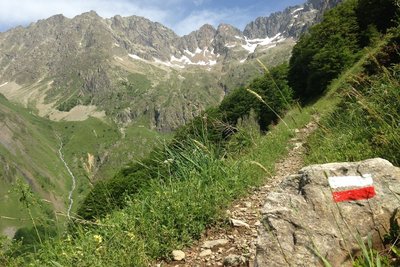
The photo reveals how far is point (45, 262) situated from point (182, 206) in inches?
95.1

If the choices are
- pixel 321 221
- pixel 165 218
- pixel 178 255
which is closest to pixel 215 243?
pixel 178 255

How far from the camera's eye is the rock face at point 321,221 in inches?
156

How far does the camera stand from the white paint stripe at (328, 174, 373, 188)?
9.78 ft

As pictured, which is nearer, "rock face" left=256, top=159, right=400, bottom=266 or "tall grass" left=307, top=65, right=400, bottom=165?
"rock face" left=256, top=159, right=400, bottom=266

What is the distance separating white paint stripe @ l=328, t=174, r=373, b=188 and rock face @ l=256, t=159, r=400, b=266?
0.74m

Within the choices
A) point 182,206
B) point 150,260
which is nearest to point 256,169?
point 182,206

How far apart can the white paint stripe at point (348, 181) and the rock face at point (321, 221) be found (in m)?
0.74

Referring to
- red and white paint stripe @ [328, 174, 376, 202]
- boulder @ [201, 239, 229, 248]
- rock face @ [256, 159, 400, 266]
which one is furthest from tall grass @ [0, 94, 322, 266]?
red and white paint stripe @ [328, 174, 376, 202]

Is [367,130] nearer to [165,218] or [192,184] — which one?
[192,184]

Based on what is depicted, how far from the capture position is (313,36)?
6153cm

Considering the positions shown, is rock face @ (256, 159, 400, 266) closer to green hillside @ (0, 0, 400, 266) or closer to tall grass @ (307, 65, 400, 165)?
green hillside @ (0, 0, 400, 266)

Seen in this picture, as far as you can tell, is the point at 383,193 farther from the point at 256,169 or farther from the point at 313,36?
the point at 313,36

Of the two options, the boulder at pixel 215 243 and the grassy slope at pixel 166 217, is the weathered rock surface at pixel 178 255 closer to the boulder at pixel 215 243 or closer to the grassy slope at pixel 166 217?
the grassy slope at pixel 166 217

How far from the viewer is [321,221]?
423 cm
